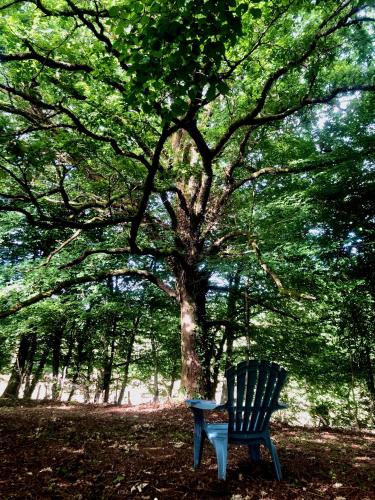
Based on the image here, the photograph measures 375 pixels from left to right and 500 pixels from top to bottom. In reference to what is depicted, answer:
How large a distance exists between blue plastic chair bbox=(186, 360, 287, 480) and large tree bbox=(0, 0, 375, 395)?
2474 mm

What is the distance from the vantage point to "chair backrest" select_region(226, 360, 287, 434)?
9.48 ft

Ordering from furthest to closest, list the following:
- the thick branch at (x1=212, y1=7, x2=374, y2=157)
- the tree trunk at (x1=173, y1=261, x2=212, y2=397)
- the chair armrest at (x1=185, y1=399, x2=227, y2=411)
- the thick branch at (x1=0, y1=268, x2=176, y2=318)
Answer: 1. the tree trunk at (x1=173, y1=261, x2=212, y2=397)
2. the thick branch at (x1=0, y1=268, x2=176, y2=318)
3. the thick branch at (x1=212, y1=7, x2=374, y2=157)
4. the chair armrest at (x1=185, y1=399, x2=227, y2=411)

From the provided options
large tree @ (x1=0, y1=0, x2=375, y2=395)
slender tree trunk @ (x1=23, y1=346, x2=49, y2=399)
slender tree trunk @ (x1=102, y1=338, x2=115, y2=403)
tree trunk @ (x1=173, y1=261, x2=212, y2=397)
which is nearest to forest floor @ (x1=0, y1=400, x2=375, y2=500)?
tree trunk @ (x1=173, y1=261, x2=212, y2=397)

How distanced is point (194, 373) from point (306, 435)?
249 cm

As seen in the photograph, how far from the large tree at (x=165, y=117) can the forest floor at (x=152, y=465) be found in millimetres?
2311

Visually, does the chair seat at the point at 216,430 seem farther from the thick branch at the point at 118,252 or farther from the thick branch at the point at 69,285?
the thick branch at the point at 69,285

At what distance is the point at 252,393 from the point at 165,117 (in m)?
2.65

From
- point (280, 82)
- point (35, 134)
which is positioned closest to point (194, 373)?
point (35, 134)

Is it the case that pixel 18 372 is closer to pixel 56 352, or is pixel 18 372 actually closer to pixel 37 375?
pixel 56 352

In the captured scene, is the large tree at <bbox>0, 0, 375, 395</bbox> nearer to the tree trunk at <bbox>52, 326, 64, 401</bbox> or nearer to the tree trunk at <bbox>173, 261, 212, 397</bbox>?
the tree trunk at <bbox>173, 261, 212, 397</bbox>

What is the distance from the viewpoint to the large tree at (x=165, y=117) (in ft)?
13.8


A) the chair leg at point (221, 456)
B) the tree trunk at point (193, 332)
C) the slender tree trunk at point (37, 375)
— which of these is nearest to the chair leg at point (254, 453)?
the chair leg at point (221, 456)

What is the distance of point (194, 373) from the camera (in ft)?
22.8

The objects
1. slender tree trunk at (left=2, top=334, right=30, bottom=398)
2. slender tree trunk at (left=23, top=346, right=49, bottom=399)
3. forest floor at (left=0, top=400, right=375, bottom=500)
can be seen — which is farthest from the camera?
slender tree trunk at (left=23, top=346, right=49, bottom=399)
